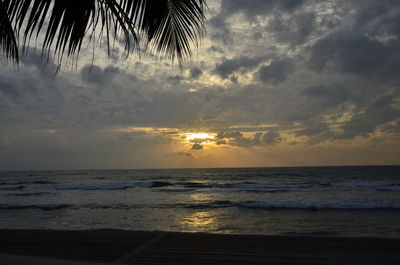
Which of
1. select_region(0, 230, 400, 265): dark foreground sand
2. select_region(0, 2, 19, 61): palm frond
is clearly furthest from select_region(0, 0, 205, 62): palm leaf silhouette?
select_region(0, 230, 400, 265): dark foreground sand

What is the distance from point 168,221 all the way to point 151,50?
8.93 meters

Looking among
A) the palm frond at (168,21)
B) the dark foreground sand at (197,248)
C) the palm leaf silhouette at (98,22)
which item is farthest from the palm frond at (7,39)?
the dark foreground sand at (197,248)

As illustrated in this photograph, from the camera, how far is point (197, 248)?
17.7 ft

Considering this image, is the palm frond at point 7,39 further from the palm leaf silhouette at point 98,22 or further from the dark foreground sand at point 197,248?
the dark foreground sand at point 197,248

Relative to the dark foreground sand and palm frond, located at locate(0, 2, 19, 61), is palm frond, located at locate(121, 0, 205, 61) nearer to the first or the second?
palm frond, located at locate(0, 2, 19, 61)

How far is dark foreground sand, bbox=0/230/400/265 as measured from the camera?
4766 millimetres

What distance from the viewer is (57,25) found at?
1611 mm

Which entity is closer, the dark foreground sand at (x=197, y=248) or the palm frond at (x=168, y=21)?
the palm frond at (x=168, y=21)

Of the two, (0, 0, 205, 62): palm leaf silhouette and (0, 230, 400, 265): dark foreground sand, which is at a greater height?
(0, 0, 205, 62): palm leaf silhouette

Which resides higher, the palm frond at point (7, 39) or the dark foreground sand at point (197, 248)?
the palm frond at point (7, 39)

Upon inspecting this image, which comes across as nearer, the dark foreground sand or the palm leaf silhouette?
the palm leaf silhouette

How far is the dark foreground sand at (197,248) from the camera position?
477 centimetres

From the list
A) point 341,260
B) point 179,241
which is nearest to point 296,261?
point 341,260

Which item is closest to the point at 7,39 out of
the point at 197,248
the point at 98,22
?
the point at 98,22
